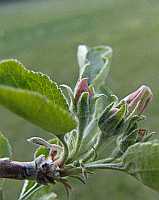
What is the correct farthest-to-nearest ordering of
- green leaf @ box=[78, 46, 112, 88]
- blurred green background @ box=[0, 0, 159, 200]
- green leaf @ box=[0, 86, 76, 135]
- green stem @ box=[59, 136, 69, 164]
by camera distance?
blurred green background @ box=[0, 0, 159, 200], green leaf @ box=[78, 46, 112, 88], green stem @ box=[59, 136, 69, 164], green leaf @ box=[0, 86, 76, 135]

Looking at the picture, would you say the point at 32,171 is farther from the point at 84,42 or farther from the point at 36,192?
the point at 84,42

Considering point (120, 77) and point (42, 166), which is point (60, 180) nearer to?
point (42, 166)

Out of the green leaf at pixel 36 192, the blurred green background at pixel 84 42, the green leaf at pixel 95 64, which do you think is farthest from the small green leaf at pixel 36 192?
the blurred green background at pixel 84 42

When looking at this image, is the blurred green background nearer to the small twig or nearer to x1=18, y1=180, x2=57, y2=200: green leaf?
x1=18, y1=180, x2=57, y2=200: green leaf

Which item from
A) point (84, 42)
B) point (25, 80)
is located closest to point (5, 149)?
point (25, 80)

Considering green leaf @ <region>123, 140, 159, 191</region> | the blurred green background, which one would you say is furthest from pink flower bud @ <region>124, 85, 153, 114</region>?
the blurred green background
